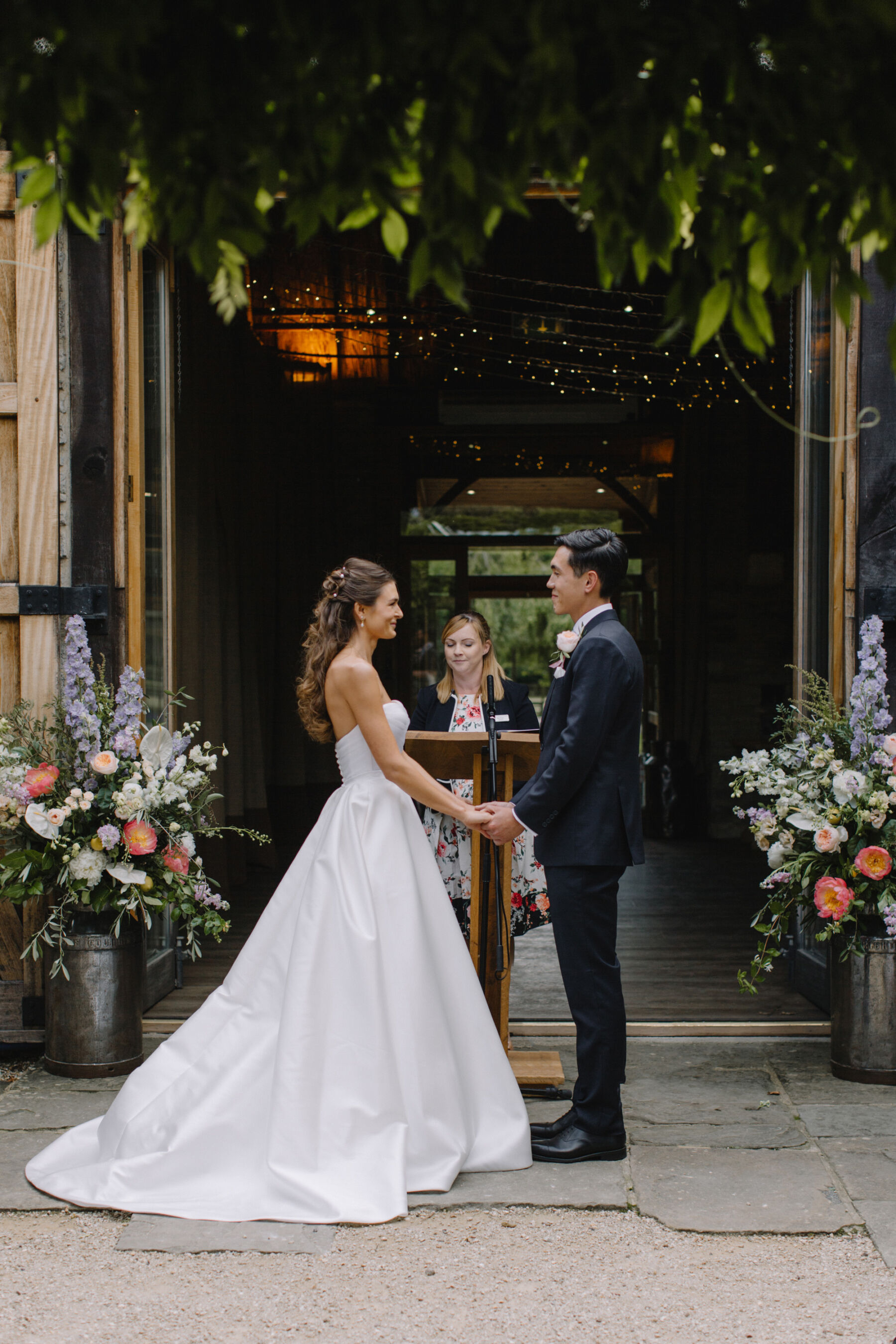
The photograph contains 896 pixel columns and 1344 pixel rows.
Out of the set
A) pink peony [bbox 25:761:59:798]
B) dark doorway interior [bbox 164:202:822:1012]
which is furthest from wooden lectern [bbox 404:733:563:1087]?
dark doorway interior [bbox 164:202:822:1012]

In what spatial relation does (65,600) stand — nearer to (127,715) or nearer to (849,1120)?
(127,715)

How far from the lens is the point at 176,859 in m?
4.16

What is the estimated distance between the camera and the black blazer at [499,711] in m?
4.82

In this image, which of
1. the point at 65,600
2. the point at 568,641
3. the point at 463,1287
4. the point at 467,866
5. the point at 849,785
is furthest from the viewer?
the point at 467,866

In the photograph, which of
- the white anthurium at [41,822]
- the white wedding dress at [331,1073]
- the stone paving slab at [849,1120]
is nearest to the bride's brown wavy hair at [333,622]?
the white wedding dress at [331,1073]

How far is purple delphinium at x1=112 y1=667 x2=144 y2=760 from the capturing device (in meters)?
4.13

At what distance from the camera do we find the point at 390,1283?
268cm

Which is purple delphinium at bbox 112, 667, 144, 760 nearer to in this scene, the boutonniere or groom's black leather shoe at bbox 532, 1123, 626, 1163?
the boutonniere

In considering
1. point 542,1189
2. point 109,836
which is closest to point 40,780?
point 109,836

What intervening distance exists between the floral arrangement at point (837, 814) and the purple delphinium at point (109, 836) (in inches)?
83.5

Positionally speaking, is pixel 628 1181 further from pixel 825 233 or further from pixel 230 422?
pixel 230 422

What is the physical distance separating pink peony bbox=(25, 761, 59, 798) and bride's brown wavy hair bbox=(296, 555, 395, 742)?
0.99 metres

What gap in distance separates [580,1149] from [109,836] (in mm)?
1877

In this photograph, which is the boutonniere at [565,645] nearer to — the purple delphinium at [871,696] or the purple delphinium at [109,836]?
the purple delphinium at [871,696]
